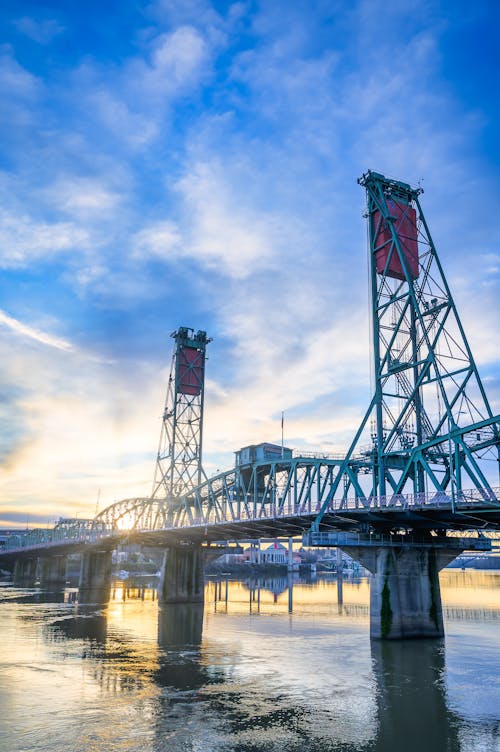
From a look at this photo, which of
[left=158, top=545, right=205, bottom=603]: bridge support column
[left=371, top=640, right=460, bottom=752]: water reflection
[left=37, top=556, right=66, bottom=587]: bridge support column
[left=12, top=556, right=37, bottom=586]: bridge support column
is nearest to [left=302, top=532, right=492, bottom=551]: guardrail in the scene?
[left=371, top=640, right=460, bottom=752]: water reflection

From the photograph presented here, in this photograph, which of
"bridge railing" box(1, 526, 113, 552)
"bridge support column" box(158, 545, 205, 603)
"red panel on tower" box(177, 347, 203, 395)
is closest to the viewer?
"bridge support column" box(158, 545, 205, 603)

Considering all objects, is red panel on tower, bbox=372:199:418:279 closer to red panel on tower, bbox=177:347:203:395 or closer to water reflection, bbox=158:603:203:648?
water reflection, bbox=158:603:203:648

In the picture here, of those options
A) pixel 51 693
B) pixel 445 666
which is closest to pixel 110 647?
pixel 51 693

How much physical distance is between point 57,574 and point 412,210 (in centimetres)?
13001

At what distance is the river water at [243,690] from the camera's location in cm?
2595

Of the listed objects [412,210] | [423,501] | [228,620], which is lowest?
[228,620]

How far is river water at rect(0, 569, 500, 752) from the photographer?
1022 inches

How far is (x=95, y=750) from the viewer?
23844 millimetres

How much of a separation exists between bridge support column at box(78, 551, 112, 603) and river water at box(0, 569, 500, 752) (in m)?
61.7

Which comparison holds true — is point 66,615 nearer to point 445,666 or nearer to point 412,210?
Result: point 445,666

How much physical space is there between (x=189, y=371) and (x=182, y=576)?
4034 centimetres

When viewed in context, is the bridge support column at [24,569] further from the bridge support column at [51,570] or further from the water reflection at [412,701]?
the water reflection at [412,701]

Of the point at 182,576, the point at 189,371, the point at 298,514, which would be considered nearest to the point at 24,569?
the point at 182,576

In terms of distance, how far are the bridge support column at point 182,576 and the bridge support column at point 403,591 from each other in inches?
1972
